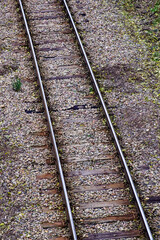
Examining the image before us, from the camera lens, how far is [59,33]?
1402 cm

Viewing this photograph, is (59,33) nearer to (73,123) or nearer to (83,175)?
(73,123)

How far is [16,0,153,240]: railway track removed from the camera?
23.9ft

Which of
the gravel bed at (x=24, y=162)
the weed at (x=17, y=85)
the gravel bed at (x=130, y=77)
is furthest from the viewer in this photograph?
the weed at (x=17, y=85)

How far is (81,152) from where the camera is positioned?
29.4ft

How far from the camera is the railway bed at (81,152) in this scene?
23.9ft

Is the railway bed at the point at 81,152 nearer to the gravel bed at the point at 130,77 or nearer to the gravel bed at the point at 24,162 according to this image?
the gravel bed at the point at 24,162

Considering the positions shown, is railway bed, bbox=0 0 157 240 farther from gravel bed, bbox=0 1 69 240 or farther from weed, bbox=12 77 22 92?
weed, bbox=12 77 22 92

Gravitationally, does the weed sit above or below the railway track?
above

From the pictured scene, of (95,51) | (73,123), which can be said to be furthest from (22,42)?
(73,123)

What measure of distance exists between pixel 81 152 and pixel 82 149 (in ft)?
0.38

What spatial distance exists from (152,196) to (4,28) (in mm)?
9641

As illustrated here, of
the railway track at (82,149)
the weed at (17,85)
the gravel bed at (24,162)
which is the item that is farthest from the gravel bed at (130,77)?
the weed at (17,85)

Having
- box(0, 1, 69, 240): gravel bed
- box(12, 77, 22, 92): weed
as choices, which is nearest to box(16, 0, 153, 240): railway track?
box(0, 1, 69, 240): gravel bed

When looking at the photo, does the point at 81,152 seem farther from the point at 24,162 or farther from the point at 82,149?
the point at 24,162
